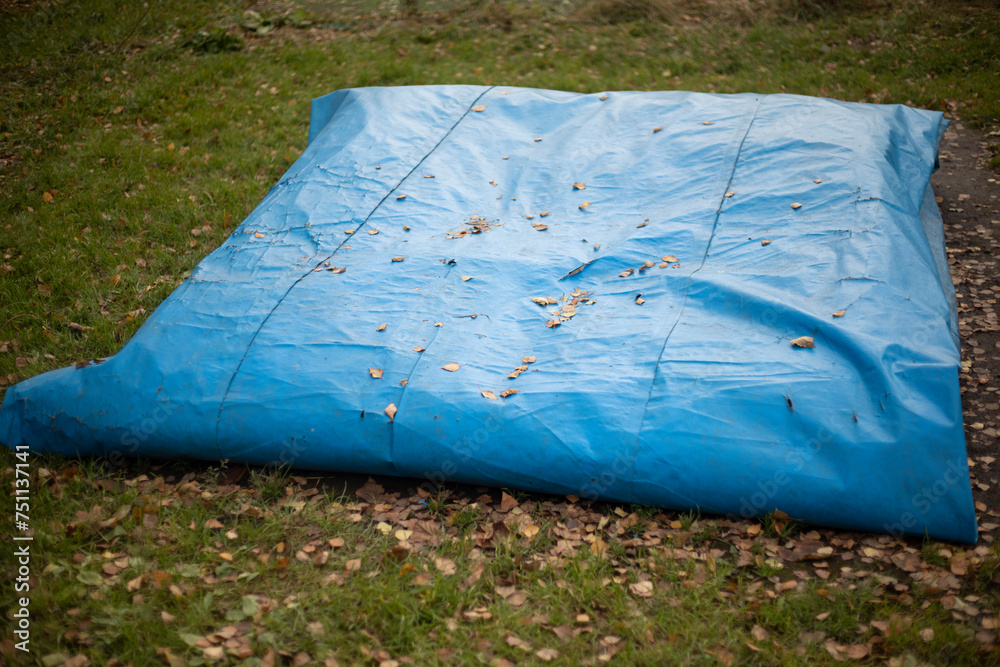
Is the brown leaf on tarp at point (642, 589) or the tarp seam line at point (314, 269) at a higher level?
the tarp seam line at point (314, 269)

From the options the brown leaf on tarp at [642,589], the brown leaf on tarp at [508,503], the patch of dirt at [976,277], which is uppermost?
the patch of dirt at [976,277]

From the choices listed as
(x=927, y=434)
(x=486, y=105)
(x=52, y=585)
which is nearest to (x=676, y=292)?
(x=927, y=434)

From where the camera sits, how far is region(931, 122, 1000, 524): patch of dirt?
9.64ft

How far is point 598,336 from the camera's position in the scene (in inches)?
117

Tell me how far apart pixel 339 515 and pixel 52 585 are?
1.12m

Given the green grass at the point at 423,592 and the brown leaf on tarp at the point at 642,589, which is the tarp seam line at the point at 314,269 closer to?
the green grass at the point at 423,592

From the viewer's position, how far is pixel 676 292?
3.15m

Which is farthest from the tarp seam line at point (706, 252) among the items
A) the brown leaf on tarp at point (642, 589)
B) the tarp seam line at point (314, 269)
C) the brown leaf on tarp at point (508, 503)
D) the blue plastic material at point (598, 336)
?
the tarp seam line at point (314, 269)

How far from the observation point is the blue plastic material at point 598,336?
2.56 metres

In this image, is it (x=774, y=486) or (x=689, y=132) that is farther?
(x=689, y=132)

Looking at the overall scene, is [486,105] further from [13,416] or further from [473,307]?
[13,416]

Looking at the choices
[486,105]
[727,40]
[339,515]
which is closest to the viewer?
[339,515]

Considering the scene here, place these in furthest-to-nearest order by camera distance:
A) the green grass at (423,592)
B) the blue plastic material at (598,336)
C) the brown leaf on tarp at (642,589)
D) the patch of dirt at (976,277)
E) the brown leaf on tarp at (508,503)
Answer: the patch of dirt at (976,277), the brown leaf on tarp at (508,503), the blue plastic material at (598,336), the brown leaf on tarp at (642,589), the green grass at (423,592)

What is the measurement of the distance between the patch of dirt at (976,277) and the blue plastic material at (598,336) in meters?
0.36
